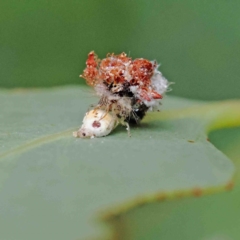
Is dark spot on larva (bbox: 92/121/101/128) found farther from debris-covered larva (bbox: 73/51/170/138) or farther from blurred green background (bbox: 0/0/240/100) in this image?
blurred green background (bbox: 0/0/240/100)

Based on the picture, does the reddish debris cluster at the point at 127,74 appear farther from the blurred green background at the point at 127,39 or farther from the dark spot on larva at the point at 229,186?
the blurred green background at the point at 127,39

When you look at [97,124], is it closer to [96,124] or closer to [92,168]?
[96,124]

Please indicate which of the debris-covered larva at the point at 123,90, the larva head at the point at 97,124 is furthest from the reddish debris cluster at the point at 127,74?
the larva head at the point at 97,124

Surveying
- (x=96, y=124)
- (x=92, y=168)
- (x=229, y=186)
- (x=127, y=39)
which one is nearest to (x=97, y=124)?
(x=96, y=124)

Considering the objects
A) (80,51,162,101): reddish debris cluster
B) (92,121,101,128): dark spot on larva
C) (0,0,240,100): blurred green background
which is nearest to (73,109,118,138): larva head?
(92,121,101,128): dark spot on larva

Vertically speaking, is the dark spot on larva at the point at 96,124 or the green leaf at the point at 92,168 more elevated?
the dark spot on larva at the point at 96,124

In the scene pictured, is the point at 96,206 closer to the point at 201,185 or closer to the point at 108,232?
the point at 108,232
